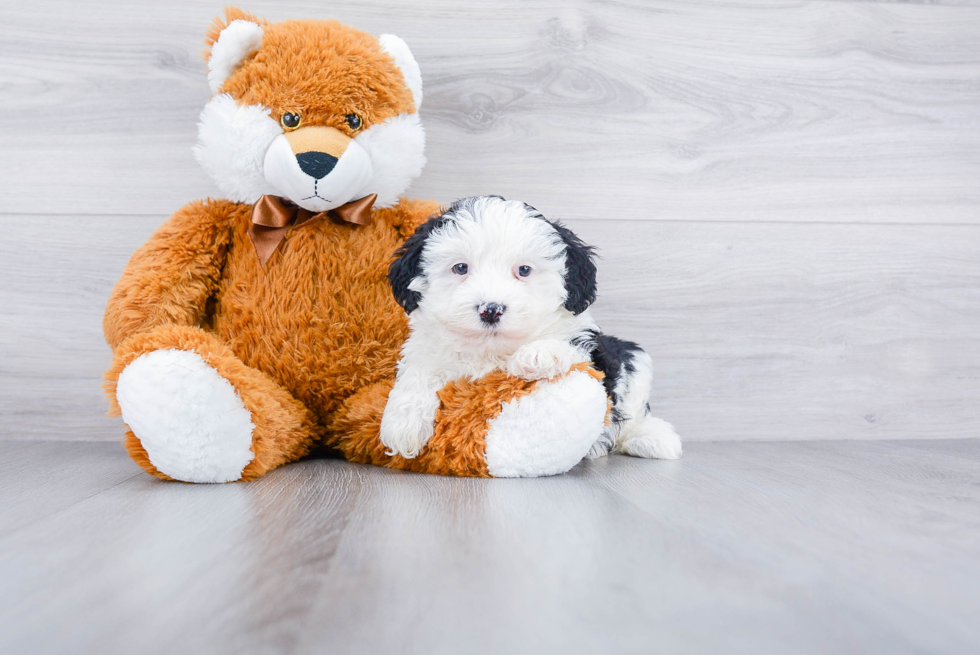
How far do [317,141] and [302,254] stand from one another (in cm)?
16

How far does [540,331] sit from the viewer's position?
0.85 m

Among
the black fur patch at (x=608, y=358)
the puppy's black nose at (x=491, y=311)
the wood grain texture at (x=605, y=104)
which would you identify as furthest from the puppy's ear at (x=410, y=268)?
the wood grain texture at (x=605, y=104)

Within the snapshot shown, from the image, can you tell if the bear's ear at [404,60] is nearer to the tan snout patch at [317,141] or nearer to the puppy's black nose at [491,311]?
the tan snout patch at [317,141]

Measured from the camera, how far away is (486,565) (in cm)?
53

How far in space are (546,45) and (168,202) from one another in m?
0.71

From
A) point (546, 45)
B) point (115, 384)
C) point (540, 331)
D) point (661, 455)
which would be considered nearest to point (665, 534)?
point (540, 331)

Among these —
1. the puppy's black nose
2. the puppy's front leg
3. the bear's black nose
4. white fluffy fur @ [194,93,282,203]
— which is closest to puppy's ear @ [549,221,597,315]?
the puppy's black nose

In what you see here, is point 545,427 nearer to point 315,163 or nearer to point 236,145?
point 315,163

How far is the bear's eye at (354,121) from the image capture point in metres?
0.95

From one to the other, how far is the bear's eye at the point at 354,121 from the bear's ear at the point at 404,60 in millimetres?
103

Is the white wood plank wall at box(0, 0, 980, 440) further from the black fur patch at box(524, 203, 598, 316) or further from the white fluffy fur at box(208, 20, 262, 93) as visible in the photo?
the black fur patch at box(524, 203, 598, 316)

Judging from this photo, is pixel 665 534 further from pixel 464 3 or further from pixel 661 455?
pixel 464 3

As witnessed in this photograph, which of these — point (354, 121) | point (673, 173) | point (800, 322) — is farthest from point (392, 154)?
point (800, 322)

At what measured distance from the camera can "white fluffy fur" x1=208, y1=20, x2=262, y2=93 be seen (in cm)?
94
